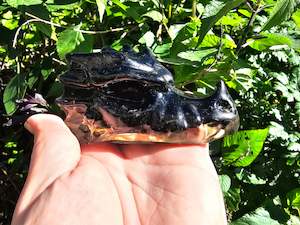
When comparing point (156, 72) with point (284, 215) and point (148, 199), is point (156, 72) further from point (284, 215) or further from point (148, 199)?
point (284, 215)

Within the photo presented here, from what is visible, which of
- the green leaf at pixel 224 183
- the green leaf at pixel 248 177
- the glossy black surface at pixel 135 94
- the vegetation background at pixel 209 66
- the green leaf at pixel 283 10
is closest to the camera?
the green leaf at pixel 283 10

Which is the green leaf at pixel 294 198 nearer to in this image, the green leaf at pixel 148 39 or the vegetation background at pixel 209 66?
the vegetation background at pixel 209 66

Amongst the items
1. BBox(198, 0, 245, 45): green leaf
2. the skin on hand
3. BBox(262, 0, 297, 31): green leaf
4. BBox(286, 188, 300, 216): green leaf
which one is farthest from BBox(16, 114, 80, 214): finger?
BBox(286, 188, 300, 216): green leaf

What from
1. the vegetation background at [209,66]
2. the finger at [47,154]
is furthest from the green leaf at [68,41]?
the finger at [47,154]

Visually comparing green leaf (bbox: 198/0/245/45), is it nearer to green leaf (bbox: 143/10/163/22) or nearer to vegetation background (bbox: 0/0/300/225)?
vegetation background (bbox: 0/0/300/225)

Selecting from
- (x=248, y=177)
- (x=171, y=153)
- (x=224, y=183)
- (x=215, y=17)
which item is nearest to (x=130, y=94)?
(x=171, y=153)

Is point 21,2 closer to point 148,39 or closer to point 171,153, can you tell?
point 148,39

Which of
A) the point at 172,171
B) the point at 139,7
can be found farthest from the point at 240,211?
the point at 139,7
